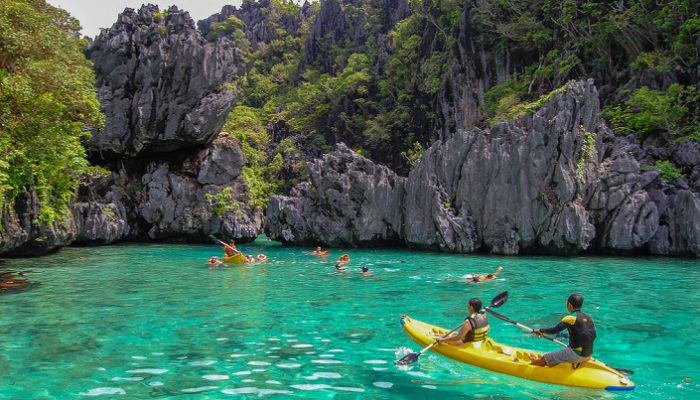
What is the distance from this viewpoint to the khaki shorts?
8711mm

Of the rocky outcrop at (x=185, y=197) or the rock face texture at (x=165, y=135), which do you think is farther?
the rocky outcrop at (x=185, y=197)

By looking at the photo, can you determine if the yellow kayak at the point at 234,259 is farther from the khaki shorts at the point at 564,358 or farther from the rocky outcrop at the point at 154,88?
the khaki shorts at the point at 564,358

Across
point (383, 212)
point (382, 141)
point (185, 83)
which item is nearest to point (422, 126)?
point (382, 141)

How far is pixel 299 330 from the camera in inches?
486

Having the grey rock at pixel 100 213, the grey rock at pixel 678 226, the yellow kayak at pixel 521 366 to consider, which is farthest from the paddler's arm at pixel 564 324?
the grey rock at pixel 100 213

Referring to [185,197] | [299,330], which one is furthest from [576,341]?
[185,197]

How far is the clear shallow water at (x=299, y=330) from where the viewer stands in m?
8.52

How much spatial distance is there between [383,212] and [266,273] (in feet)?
52.7

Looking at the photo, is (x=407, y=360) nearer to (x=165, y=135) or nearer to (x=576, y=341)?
(x=576, y=341)

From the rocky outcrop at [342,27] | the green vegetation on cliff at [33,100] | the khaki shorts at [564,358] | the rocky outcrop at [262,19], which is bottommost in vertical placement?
the khaki shorts at [564,358]

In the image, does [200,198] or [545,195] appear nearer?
[545,195]

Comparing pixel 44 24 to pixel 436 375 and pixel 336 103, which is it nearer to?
pixel 436 375

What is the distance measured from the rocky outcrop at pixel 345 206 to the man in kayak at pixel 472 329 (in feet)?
90.3

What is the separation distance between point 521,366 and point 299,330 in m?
5.35
